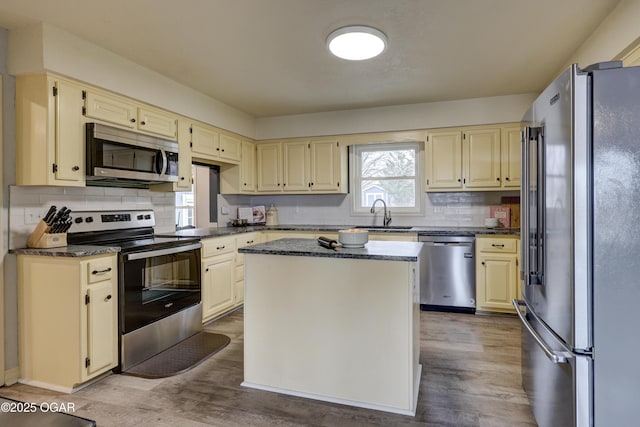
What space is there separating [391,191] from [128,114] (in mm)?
3173

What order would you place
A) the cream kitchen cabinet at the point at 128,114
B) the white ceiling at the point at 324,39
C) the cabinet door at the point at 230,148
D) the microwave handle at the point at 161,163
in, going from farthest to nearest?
the cabinet door at the point at 230,148, the microwave handle at the point at 161,163, the cream kitchen cabinet at the point at 128,114, the white ceiling at the point at 324,39

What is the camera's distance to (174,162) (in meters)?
3.41

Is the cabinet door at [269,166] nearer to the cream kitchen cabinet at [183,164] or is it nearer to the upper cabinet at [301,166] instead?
the upper cabinet at [301,166]

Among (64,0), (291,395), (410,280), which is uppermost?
(64,0)

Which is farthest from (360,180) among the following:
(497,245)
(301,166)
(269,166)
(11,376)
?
(11,376)

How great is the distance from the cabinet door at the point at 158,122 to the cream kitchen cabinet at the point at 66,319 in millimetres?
1247

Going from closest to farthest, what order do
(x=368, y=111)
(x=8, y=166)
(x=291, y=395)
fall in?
(x=291, y=395), (x=8, y=166), (x=368, y=111)

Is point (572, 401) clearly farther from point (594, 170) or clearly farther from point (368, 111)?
point (368, 111)

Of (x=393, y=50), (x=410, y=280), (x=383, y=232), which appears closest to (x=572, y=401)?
(x=410, y=280)

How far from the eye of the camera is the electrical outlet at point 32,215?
2498mm

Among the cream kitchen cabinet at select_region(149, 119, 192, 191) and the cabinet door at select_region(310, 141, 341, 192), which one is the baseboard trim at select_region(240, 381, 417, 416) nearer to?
the cream kitchen cabinet at select_region(149, 119, 192, 191)

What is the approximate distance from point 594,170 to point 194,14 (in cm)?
232

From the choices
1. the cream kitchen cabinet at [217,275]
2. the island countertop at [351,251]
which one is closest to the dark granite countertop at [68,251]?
the island countertop at [351,251]

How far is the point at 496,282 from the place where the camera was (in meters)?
3.78
